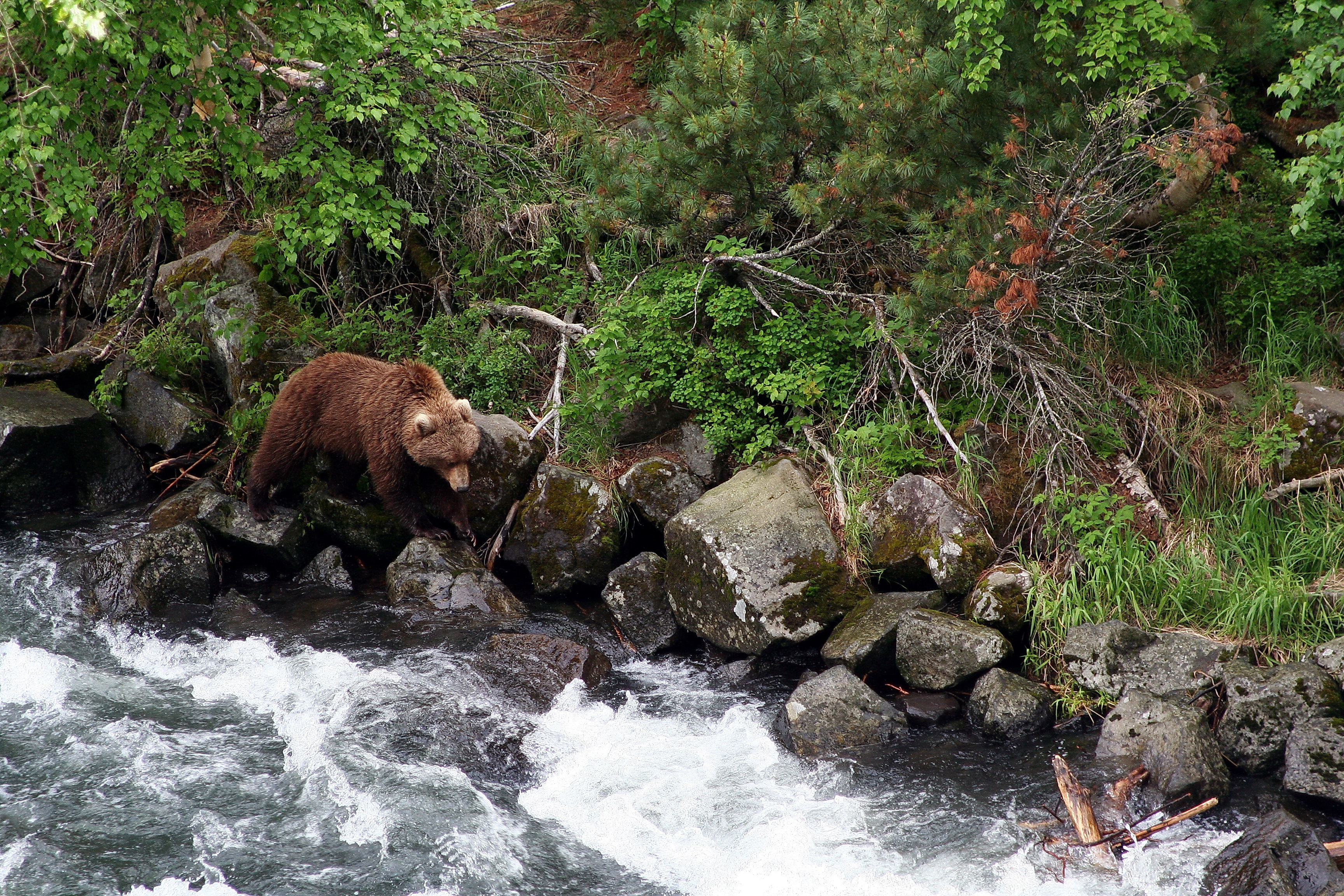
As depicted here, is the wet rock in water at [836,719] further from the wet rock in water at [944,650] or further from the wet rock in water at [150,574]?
the wet rock in water at [150,574]

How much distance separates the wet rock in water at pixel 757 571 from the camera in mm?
6219

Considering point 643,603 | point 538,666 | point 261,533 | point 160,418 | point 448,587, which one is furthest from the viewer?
point 160,418

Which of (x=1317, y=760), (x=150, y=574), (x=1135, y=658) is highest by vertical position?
(x=150, y=574)

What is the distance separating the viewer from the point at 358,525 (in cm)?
760

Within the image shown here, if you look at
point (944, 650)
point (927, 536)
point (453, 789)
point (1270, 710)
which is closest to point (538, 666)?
point (453, 789)

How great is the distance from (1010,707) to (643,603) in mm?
2537

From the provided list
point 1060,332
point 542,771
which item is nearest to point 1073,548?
point 1060,332

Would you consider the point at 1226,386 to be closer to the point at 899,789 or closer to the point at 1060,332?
the point at 1060,332

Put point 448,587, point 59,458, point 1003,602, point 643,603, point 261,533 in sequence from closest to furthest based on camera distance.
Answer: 1. point 1003,602
2. point 643,603
3. point 448,587
4. point 261,533
5. point 59,458

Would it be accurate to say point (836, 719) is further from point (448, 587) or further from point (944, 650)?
point (448, 587)

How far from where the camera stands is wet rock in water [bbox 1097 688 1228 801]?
470 cm

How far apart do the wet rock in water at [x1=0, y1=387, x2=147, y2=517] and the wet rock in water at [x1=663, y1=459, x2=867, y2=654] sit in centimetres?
537

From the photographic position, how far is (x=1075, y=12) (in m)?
5.70

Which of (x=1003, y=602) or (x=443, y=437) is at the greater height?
(x=443, y=437)
